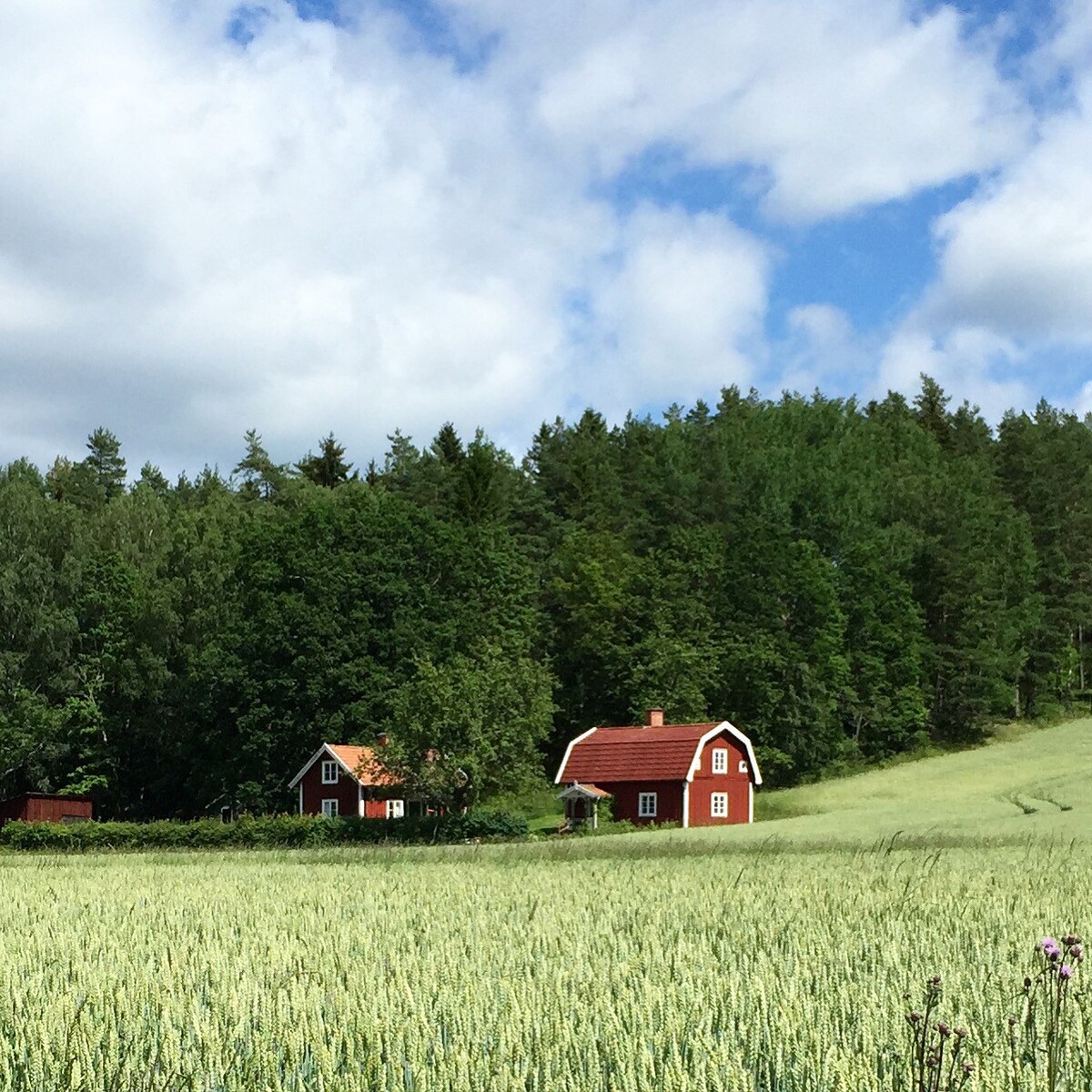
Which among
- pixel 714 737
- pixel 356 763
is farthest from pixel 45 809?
Answer: pixel 714 737

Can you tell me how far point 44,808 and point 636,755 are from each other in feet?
96.7

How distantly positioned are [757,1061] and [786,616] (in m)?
77.3

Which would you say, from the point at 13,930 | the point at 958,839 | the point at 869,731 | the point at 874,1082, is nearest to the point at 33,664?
Answer: the point at 869,731

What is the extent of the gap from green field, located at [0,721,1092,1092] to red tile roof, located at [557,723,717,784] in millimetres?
42119

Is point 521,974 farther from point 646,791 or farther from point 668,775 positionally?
point 646,791

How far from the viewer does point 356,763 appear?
65625 millimetres

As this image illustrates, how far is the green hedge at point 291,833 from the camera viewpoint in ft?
162

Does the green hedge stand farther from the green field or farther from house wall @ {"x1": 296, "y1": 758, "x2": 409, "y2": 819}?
the green field

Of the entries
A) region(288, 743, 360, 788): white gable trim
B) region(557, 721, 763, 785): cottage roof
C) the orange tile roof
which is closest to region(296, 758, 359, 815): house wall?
region(288, 743, 360, 788): white gable trim

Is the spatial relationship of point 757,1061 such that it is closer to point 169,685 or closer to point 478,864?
point 478,864

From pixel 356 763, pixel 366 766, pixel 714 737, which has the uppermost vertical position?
pixel 714 737

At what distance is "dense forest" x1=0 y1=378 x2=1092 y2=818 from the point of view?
225 feet

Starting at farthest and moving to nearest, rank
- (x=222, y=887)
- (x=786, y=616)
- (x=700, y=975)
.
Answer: (x=786, y=616) < (x=222, y=887) < (x=700, y=975)

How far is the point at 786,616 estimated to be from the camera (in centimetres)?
8312
